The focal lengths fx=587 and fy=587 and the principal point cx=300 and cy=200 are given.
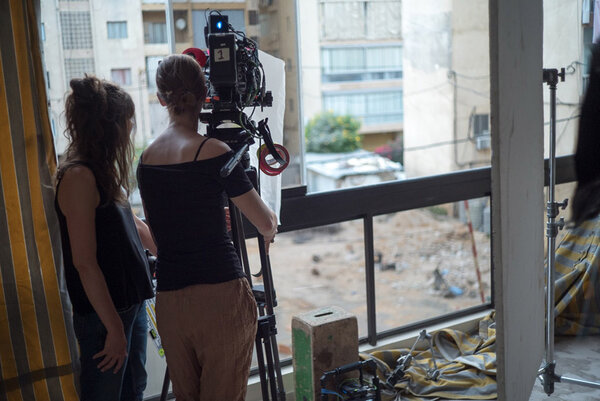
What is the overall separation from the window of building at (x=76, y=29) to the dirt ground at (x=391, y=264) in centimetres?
860

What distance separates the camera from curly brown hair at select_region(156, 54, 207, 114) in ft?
5.10

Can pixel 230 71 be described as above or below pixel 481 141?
above

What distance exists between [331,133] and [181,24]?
931cm

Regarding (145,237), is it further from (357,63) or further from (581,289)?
(357,63)

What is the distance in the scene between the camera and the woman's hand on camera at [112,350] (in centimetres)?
160

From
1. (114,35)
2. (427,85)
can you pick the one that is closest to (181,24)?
(114,35)

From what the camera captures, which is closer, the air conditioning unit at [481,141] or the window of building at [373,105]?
the air conditioning unit at [481,141]

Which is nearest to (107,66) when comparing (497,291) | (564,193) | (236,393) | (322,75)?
(236,393)

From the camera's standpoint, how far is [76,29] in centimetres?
247

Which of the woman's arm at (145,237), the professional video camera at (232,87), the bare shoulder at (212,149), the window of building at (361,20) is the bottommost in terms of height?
the woman's arm at (145,237)

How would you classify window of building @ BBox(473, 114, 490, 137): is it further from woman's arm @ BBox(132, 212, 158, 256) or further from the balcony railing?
woman's arm @ BBox(132, 212, 158, 256)

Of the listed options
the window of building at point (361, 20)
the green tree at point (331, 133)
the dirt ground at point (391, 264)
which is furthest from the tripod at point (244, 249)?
the green tree at point (331, 133)

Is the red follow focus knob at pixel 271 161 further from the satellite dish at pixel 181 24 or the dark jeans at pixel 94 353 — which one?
the satellite dish at pixel 181 24

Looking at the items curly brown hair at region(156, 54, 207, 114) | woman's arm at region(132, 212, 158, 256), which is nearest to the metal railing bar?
woman's arm at region(132, 212, 158, 256)
